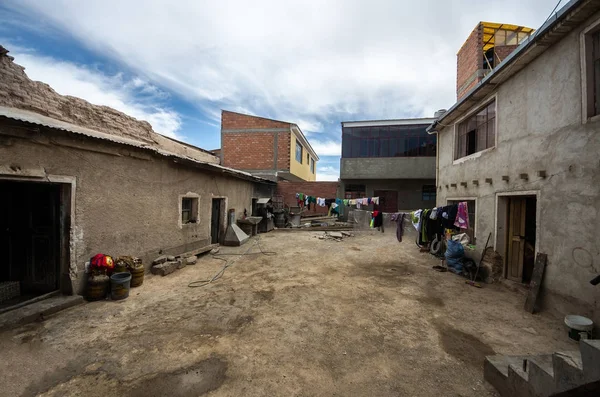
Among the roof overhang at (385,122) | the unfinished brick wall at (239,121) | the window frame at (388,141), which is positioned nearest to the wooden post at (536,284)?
the window frame at (388,141)

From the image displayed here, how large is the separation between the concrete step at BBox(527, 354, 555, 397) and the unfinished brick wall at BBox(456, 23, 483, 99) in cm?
1135

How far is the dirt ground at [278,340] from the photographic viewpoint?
2.80 meters

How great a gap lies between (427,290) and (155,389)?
220 inches

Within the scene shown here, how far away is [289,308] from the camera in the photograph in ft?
15.5

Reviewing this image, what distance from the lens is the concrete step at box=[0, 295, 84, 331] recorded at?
3.82 m

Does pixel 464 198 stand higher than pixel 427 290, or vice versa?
pixel 464 198

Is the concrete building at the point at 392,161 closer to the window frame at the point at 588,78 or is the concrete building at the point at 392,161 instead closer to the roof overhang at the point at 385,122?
the roof overhang at the point at 385,122

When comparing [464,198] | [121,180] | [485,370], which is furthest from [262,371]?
[464,198]

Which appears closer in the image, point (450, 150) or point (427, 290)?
point (427, 290)

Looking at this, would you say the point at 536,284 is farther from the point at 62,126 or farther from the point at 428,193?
the point at 428,193

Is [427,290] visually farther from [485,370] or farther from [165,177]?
[165,177]

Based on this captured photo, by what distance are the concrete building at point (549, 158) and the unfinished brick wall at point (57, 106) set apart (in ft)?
34.0

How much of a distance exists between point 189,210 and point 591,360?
30.5ft

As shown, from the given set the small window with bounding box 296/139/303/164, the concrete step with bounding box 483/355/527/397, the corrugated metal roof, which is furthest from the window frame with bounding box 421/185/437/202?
the concrete step with bounding box 483/355/527/397
